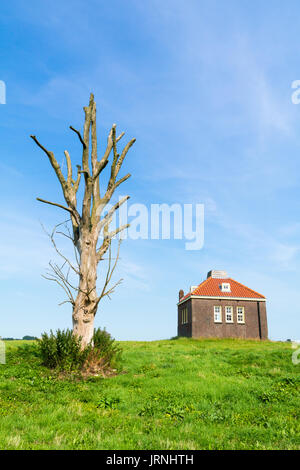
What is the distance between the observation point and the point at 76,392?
32.6 feet

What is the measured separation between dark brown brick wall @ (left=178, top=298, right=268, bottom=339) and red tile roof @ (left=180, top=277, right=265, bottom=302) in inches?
26.5

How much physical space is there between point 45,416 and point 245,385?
594 centimetres

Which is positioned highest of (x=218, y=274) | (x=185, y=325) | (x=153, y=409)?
(x=218, y=274)

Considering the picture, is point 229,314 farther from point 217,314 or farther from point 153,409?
point 153,409

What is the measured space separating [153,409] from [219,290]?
34263 millimetres

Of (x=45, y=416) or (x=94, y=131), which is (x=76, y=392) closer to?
(x=45, y=416)

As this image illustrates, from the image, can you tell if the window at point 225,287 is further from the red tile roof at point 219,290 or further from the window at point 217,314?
the window at point 217,314

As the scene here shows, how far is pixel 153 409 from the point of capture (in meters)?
7.97

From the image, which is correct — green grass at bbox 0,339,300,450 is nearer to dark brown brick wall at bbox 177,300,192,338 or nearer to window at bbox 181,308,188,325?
dark brown brick wall at bbox 177,300,192,338

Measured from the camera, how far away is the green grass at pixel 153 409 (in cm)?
584

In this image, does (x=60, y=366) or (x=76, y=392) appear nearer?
(x=76, y=392)

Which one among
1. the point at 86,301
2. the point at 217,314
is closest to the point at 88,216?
the point at 86,301

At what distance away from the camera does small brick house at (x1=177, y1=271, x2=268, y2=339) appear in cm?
3903
